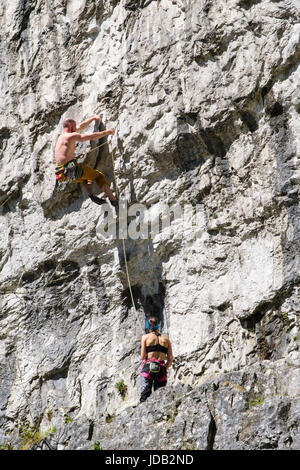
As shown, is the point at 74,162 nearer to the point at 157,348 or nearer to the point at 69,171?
the point at 69,171

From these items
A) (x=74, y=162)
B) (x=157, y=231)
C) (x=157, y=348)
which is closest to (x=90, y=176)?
(x=74, y=162)

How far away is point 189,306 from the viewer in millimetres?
12117

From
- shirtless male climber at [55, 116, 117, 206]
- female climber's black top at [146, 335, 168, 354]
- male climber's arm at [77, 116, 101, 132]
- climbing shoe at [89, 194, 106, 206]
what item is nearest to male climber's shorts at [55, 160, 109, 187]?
shirtless male climber at [55, 116, 117, 206]

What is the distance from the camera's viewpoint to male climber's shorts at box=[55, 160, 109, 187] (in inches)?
491

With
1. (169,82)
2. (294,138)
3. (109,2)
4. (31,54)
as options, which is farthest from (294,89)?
(31,54)

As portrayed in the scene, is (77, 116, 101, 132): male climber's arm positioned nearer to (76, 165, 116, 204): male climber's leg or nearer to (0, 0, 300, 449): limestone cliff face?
(0, 0, 300, 449): limestone cliff face

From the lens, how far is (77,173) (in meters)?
12.5

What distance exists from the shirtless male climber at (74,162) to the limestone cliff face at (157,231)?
1.14ft

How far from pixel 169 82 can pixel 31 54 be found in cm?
340

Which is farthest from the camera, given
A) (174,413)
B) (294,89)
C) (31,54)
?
(31,54)

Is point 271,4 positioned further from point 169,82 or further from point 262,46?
point 169,82

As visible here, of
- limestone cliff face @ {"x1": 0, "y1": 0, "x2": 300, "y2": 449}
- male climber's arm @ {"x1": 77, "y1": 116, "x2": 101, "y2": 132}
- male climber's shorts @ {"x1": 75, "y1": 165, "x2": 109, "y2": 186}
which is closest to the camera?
limestone cliff face @ {"x1": 0, "y1": 0, "x2": 300, "y2": 449}

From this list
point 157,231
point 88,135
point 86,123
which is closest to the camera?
point 88,135

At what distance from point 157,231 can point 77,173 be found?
5.03ft
